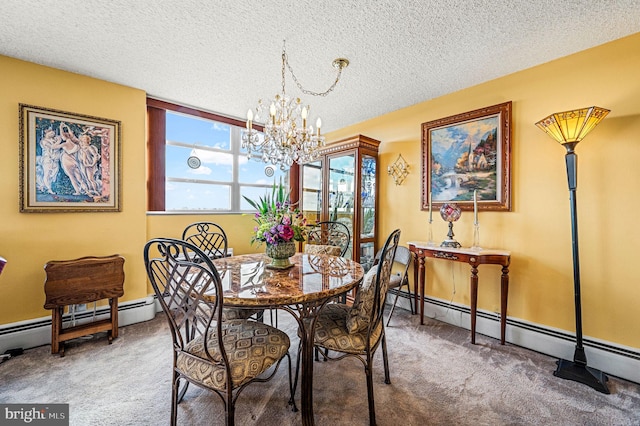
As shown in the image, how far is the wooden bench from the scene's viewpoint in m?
2.17

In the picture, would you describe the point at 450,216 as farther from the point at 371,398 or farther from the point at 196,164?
the point at 196,164

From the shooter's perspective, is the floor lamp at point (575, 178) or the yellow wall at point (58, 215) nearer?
the floor lamp at point (575, 178)

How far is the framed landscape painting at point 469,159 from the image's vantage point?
8.18 feet

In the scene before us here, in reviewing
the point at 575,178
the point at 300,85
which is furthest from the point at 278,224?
the point at 575,178

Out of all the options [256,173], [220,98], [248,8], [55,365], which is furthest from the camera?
[256,173]

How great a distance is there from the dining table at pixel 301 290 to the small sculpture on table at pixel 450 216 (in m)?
1.29

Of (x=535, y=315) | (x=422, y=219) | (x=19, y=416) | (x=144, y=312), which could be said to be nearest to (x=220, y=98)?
(x=144, y=312)

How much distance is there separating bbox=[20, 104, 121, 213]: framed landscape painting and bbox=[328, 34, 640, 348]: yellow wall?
3.72m

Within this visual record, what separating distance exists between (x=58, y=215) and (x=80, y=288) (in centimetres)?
77

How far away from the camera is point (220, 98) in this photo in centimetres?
308

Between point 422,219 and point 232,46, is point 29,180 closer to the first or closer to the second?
point 232,46

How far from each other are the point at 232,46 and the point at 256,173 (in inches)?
91.1

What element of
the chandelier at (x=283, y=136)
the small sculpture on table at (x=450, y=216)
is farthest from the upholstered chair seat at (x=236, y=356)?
the small sculpture on table at (x=450, y=216)

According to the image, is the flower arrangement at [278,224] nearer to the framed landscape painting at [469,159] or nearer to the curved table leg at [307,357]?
the curved table leg at [307,357]
